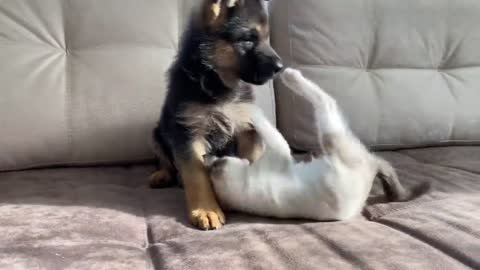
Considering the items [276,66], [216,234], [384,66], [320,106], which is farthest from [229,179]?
[384,66]

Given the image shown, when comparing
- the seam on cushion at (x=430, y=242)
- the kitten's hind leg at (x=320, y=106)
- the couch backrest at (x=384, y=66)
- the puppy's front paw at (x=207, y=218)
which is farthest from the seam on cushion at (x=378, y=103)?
the puppy's front paw at (x=207, y=218)

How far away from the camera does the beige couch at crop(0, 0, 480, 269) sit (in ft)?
3.43

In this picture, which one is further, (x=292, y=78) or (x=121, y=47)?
(x=121, y=47)

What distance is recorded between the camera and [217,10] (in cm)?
156

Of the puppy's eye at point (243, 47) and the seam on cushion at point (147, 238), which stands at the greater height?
the puppy's eye at point (243, 47)

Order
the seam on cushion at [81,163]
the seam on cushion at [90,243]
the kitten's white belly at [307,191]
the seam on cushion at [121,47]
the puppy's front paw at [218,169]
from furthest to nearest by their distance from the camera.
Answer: the seam on cushion at [121,47], the seam on cushion at [81,163], the puppy's front paw at [218,169], the kitten's white belly at [307,191], the seam on cushion at [90,243]

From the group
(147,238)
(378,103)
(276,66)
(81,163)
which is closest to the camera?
(147,238)

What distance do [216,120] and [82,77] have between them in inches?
24.1

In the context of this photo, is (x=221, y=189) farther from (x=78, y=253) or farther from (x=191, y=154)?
(x=78, y=253)

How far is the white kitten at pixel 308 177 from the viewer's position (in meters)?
1.20

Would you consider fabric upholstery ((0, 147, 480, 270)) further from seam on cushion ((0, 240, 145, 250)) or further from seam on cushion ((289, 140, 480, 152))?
seam on cushion ((289, 140, 480, 152))

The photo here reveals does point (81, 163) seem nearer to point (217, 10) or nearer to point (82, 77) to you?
point (82, 77)

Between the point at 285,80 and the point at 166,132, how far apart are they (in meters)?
0.44

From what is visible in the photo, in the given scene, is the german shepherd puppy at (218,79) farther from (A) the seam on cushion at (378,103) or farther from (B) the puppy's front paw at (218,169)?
(A) the seam on cushion at (378,103)
